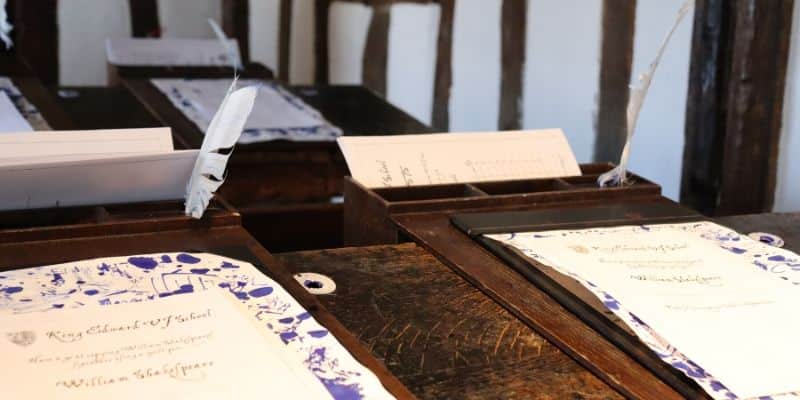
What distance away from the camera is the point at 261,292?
109 cm

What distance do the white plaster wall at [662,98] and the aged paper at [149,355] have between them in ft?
5.61

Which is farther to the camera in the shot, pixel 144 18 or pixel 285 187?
pixel 144 18

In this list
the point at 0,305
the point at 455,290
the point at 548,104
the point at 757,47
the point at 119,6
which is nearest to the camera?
the point at 0,305

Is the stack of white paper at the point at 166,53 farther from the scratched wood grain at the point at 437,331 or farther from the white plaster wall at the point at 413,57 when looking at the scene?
the scratched wood grain at the point at 437,331

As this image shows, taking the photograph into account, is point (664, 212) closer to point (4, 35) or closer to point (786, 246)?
point (786, 246)

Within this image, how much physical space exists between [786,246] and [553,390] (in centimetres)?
65

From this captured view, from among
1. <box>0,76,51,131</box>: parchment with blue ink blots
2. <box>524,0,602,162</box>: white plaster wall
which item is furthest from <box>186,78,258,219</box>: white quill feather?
<box>524,0,602,162</box>: white plaster wall

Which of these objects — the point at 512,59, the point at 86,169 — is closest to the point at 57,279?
the point at 86,169

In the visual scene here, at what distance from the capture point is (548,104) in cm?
312

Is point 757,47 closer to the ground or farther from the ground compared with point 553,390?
farther from the ground

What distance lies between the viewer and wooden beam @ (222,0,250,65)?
4594 millimetres

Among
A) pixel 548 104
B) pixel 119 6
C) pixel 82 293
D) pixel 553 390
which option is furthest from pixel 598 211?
pixel 119 6

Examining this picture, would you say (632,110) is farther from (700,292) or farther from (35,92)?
(35,92)

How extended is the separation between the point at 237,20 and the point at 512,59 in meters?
1.81
